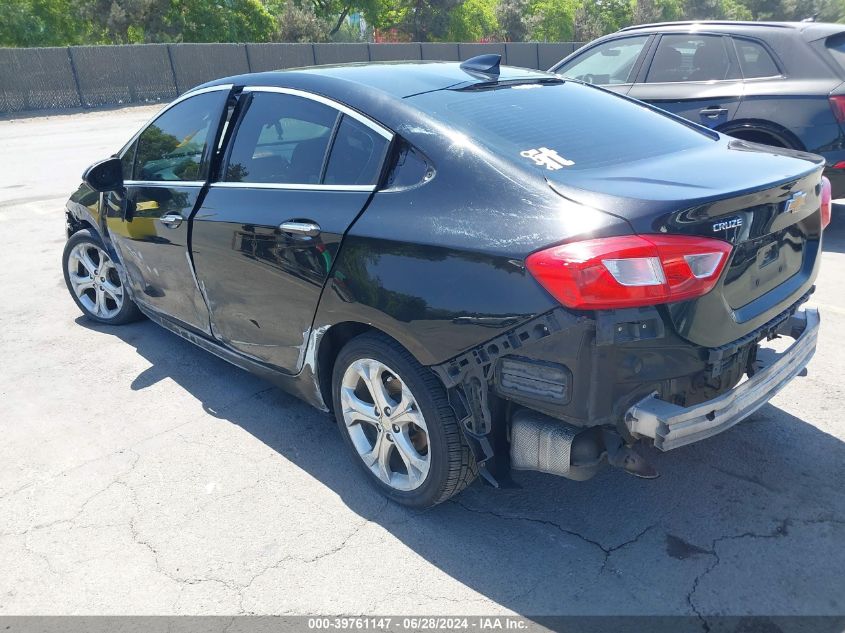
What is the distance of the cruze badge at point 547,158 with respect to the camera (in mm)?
2570

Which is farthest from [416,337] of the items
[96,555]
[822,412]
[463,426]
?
[822,412]

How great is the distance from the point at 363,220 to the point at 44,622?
1.85 metres

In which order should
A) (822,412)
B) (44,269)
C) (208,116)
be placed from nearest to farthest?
(822,412) → (208,116) → (44,269)

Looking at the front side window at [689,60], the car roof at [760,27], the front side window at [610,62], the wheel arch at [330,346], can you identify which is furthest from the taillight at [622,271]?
the front side window at [610,62]

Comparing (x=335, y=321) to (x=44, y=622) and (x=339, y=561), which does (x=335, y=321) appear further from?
(x=44, y=622)

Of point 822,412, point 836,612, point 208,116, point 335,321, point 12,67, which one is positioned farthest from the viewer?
point 12,67

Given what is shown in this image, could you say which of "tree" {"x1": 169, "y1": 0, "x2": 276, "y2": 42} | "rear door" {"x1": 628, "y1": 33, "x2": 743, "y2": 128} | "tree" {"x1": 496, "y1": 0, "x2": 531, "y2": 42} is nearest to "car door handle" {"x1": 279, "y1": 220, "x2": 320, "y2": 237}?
"rear door" {"x1": 628, "y1": 33, "x2": 743, "y2": 128}

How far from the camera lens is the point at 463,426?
2541 mm

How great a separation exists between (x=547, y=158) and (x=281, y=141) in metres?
1.37

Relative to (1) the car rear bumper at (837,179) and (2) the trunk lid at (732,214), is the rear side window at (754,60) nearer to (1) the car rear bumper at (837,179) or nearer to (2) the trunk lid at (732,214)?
→ (1) the car rear bumper at (837,179)

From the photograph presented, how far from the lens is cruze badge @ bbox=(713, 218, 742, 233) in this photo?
229cm

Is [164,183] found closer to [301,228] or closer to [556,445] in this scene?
[301,228]

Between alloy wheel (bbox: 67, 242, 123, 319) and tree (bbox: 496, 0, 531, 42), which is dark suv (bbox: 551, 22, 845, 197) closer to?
alloy wheel (bbox: 67, 242, 123, 319)

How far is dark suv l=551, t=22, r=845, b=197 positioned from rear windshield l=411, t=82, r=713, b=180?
10.8 feet
